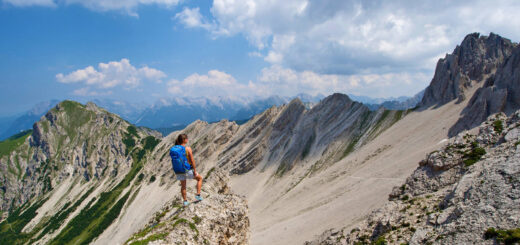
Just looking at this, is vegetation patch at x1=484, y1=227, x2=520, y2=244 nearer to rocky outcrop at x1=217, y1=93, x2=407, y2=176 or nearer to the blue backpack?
the blue backpack

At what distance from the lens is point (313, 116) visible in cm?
13388

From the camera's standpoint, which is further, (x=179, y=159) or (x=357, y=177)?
(x=357, y=177)

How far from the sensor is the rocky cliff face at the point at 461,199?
43.4 feet

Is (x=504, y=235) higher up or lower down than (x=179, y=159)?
lower down

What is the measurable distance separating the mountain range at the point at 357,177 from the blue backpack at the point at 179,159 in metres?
3.32

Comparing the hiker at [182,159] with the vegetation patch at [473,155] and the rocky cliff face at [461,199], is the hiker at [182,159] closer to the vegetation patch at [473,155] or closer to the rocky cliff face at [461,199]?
the rocky cliff face at [461,199]

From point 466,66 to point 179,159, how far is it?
420 ft

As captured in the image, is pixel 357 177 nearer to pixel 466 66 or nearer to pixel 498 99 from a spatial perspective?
pixel 498 99

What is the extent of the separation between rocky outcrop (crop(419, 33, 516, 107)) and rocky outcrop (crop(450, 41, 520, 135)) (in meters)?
18.8

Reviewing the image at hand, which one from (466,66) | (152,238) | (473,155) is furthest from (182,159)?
(466,66)

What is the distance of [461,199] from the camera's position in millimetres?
16547

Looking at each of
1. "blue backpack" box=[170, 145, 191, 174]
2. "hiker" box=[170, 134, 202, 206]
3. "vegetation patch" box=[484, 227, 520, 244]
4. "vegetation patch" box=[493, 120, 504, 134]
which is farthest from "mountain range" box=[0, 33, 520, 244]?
"blue backpack" box=[170, 145, 191, 174]

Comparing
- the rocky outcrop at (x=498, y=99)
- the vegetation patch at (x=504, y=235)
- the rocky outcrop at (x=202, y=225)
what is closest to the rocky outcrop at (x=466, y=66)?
the rocky outcrop at (x=498, y=99)

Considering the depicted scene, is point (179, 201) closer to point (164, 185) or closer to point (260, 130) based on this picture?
point (260, 130)
